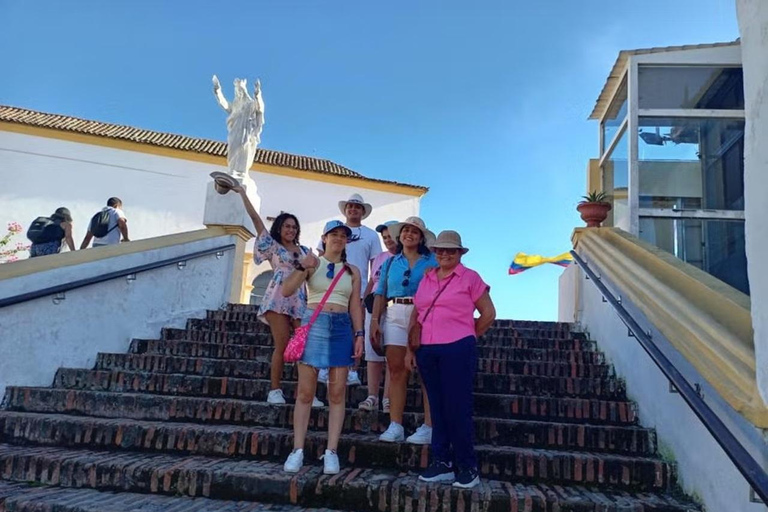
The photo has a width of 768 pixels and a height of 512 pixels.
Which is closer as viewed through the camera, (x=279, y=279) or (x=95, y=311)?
(x=279, y=279)

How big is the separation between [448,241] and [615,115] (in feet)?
16.9

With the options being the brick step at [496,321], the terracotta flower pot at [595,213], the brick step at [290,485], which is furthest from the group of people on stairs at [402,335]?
the terracotta flower pot at [595,213]

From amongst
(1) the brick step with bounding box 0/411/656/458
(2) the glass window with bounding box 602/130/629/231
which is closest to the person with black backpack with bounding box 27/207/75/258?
(1) the brick step with bounding box 0/411/656/458

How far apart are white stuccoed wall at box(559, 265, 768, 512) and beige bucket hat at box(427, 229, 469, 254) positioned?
139 centimetres

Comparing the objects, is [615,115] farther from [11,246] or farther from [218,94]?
[11,246]

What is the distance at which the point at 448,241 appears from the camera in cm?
342

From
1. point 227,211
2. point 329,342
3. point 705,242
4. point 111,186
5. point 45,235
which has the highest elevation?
point 111,186

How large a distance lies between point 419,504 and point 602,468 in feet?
3.62

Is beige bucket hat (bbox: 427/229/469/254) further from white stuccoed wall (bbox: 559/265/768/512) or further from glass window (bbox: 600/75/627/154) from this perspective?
glass window (bbox: 600/75/627/154)

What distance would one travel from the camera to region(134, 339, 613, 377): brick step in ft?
15.8

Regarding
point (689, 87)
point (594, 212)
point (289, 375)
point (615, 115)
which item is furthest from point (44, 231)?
point (689, 87)

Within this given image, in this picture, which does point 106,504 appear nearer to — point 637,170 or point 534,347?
point 534,347

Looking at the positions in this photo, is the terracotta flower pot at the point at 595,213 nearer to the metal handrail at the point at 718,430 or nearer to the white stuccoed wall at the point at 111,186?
the metal handrail at the point at 718,430

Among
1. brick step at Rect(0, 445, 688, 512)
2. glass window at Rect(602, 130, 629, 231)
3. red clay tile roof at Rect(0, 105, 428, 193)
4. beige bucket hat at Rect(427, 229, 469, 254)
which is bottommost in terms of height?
brick step at Rect(0, 445, 688, 512)
